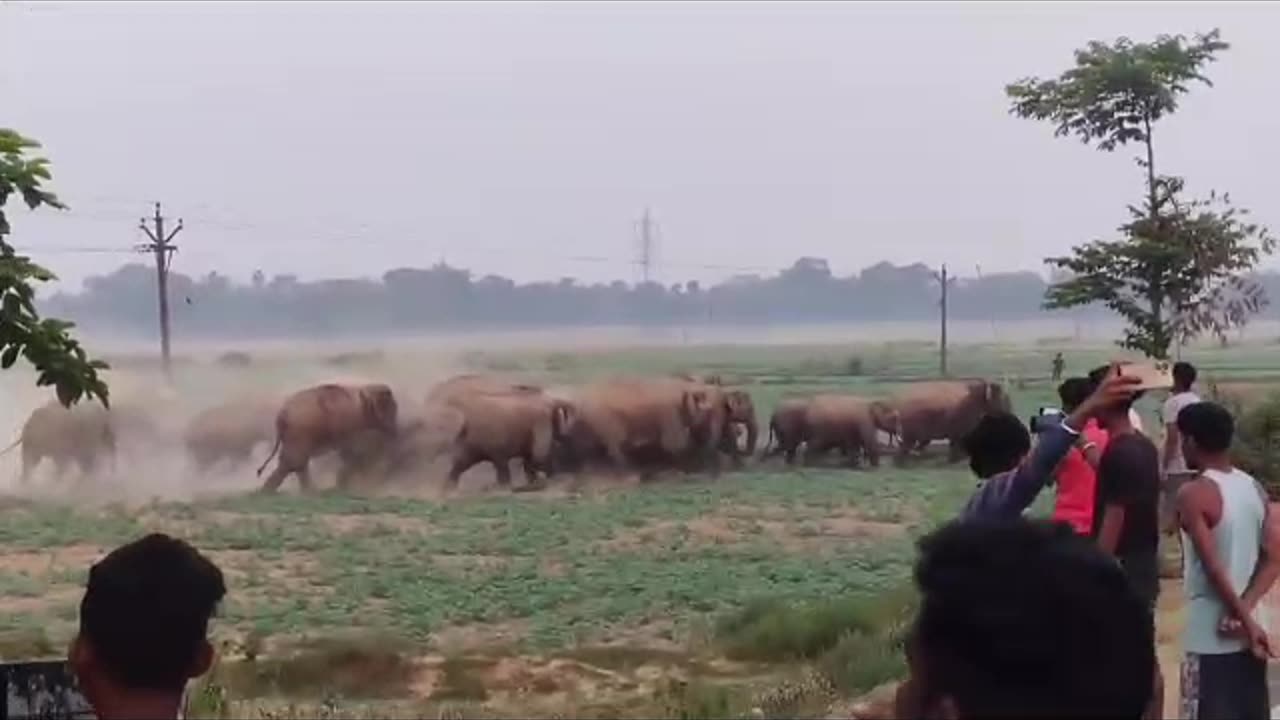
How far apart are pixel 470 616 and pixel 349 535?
15.6 ft

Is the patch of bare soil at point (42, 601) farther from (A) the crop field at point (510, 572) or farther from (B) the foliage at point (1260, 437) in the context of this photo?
(B) the foliage at point (1260, 437)

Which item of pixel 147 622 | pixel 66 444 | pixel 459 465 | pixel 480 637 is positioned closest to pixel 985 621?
pixel 147 622

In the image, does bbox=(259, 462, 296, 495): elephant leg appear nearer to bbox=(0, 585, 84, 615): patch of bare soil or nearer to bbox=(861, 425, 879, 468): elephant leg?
bbox=(861, 425, 879, 468): elephant leg

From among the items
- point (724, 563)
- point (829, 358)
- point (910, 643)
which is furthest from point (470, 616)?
point (829, 358)

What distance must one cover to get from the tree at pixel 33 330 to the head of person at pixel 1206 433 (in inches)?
106

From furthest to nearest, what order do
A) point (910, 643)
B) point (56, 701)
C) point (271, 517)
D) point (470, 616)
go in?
point (271, 517), point (470, 616), point (56, 701), point (910, 643)

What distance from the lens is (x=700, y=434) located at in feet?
89.4

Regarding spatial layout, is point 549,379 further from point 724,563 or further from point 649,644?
point 649,644

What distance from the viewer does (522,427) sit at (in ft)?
86.0

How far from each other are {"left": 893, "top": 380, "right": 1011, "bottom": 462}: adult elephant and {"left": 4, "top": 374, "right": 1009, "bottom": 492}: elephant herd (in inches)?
0.8

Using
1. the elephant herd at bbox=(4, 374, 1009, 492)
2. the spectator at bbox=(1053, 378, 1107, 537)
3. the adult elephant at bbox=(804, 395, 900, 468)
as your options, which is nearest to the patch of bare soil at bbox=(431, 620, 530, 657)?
the spectator at bbox=(1053, 378, 1107, 537)

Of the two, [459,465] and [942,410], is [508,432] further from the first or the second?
[942,410]

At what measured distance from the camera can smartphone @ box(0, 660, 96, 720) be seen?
133 inches

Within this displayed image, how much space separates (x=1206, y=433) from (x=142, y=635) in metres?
3.19
